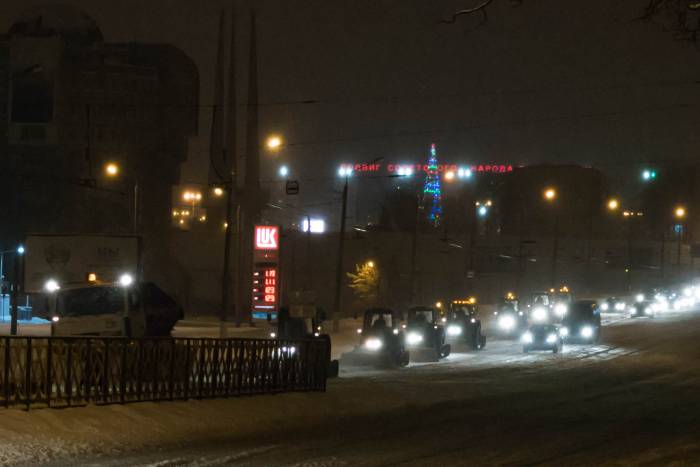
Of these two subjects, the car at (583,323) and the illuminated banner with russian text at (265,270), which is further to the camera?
the illuminated banner with russian text at (265,270)

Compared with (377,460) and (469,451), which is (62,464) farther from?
(469,451)

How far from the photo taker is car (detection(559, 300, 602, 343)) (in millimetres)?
51500

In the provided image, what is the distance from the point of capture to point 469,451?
50.0 ft

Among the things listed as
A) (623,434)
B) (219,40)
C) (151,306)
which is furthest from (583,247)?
(623,434)

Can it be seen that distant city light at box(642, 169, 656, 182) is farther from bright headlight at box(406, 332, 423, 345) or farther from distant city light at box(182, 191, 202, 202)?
distant city light at box(182, 191, 202, 202)

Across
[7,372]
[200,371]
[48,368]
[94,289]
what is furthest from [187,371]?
[94,289]

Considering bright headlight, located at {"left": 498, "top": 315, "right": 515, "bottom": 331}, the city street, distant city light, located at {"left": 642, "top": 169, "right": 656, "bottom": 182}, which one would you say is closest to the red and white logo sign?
bright headlight, located at {"left": 498, "top": 315, "right": 515, "bottom": 331}

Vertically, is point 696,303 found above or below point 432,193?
below

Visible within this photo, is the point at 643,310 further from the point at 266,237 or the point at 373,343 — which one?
the point at 373,343

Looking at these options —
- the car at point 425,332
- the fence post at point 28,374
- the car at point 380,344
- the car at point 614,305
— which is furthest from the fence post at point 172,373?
the car at point 614,305

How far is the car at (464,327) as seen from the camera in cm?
4872

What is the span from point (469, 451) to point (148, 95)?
80750mm

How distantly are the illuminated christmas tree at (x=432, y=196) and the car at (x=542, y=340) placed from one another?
76.7 meters

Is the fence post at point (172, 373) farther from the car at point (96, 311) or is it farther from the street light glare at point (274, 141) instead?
the street light glare at point (274, 141)
